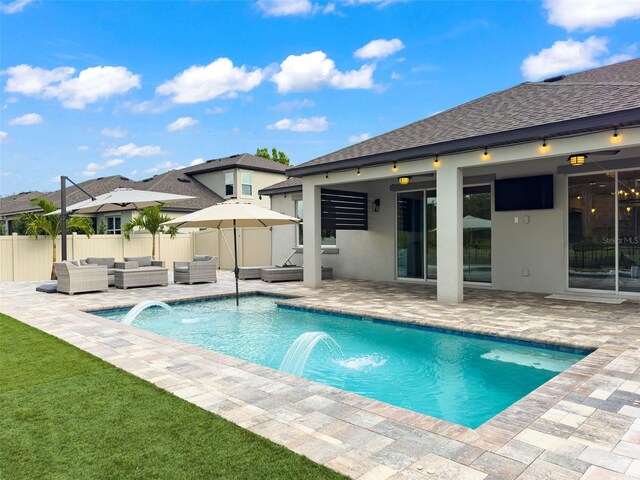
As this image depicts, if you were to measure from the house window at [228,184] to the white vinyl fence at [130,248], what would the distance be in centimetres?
640

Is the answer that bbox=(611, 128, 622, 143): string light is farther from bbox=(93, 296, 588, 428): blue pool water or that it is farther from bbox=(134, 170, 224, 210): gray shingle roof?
bbox=(134, 170, 224, 210): gray shingle roof

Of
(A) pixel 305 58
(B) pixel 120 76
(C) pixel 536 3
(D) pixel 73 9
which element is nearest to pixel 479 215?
(C) pixel 536 3

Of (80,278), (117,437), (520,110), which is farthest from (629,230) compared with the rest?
(80,278)

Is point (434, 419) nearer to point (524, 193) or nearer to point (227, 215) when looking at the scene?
point (227, 215)

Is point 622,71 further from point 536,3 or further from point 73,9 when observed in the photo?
point 73,9

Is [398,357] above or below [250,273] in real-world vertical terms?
→ below

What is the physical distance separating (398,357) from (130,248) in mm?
14488

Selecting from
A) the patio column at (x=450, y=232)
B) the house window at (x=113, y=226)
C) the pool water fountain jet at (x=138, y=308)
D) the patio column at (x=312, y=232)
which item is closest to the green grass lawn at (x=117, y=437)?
the pool water fountain jet at (x=138, y=308)

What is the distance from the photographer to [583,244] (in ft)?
31.3

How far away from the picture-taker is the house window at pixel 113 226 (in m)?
22.1

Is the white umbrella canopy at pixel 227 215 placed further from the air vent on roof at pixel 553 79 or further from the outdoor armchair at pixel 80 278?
the air vent on roof at pixel 553 79

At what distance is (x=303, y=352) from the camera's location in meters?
5.93

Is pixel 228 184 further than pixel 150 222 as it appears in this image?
Yes

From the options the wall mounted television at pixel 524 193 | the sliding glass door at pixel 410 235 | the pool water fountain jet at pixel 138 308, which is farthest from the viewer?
the sliding glass door at pixel 410 235
